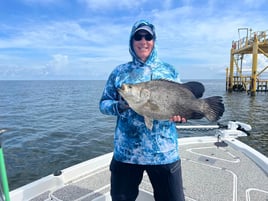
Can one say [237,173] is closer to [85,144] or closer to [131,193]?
[131,193]

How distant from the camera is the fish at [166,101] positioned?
2.10 metres

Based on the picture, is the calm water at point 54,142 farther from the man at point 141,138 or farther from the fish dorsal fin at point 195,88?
the fish dorsal fin at point 195,88

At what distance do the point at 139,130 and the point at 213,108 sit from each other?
75cm

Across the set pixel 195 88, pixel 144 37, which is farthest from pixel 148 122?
pixel 144 37

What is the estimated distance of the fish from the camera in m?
2.10

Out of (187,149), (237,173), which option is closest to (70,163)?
(187,149)

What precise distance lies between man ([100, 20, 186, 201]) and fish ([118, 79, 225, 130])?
0.10 metres

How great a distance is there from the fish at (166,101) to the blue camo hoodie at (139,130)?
0.16 m

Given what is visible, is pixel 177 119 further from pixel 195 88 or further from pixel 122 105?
pixel 122 105

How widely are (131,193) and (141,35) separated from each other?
1640 millimetres

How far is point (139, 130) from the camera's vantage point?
2254 mm

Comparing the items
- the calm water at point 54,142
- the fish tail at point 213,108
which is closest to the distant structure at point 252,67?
the calm water at point 54,142

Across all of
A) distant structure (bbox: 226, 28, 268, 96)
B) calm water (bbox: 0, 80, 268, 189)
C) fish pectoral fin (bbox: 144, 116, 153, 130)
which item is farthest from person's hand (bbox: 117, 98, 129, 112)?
distant structure (bbox: 226, 28, 268, 96)

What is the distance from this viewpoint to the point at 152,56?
8.10 feet
